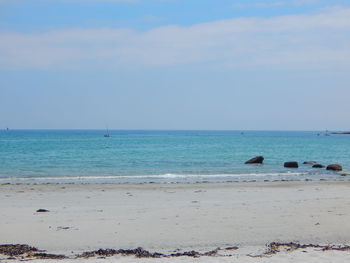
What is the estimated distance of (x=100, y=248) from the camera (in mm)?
9867

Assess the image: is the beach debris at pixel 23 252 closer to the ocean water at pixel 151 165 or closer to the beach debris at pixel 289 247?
the beach debris at pixel 289 247

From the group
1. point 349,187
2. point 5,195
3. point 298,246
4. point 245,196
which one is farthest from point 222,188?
point 298,246

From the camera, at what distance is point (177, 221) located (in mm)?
12477

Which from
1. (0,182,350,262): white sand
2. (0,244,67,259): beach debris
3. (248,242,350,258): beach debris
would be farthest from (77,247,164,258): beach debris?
(248,242,350,258): beach debris

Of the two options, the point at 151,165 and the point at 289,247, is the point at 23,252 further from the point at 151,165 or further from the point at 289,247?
the point at 151,165

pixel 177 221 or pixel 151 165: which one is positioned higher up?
pixel 177 221

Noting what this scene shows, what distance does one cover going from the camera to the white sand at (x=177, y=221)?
33.4ft

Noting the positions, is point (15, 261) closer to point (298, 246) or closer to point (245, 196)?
point (298, 246)

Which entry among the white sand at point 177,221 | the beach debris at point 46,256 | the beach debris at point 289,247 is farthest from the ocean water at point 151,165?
the beach debris at point 46,256

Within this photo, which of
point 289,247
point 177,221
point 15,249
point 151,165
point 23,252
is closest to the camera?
point 23,252

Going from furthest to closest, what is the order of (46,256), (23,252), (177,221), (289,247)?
(177,221) < (289,247) < (23,252) < (46,256)

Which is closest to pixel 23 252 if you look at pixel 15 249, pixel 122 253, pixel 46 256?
pixel 15 249

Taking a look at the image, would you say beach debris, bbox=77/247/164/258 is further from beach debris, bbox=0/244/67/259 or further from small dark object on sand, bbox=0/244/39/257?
small dark object on sand, bbox=0/244/39/257

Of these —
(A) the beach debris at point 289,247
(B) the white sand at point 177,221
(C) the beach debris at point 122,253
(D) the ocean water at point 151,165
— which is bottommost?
(D) the ocean water at point 151,165
